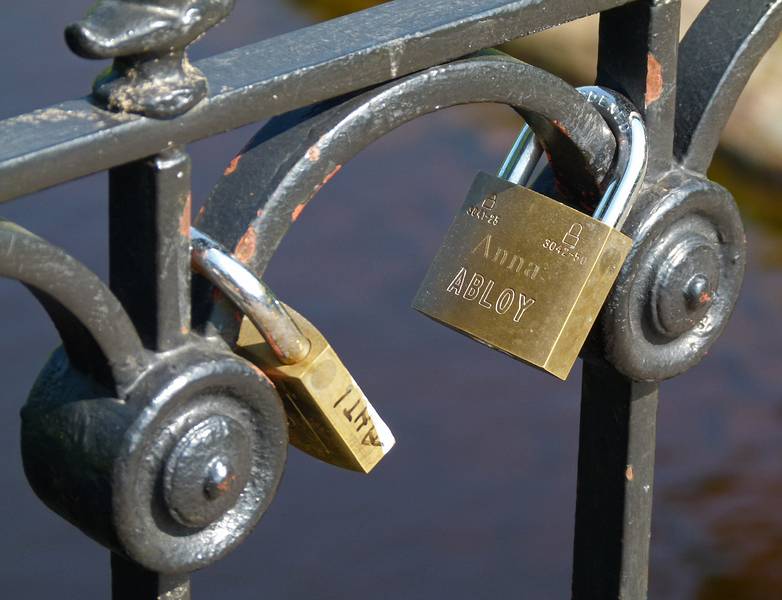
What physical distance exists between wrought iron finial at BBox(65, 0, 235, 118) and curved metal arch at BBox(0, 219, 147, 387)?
0.28ft

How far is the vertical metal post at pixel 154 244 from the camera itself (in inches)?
31.7

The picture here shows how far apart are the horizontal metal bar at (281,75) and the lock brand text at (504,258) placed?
18 cm

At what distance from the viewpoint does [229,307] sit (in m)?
0.90

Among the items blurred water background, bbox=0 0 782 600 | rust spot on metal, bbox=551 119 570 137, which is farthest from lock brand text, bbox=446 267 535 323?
blurred water background, bbox=0 0 782 600

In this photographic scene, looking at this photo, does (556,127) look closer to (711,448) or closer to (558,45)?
(711,448)

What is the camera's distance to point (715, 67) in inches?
45.6

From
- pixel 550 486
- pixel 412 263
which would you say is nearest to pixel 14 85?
pixel 412 263

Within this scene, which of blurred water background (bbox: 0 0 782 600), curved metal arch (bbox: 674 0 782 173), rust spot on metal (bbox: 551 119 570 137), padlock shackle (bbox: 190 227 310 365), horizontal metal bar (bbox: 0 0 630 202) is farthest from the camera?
blurred water background (bbox: 0 0 782 600)

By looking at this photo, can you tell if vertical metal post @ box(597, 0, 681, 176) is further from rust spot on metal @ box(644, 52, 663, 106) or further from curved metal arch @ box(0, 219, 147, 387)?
curved metal arch @ box(0, 219, 147, 387)

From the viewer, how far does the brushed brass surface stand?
96cm

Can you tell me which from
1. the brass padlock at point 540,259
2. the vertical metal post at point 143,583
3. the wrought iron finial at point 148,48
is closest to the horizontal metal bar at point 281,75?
the wrought iron finial at point 148,48

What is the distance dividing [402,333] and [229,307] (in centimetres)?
190

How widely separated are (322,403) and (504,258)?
0.69 feet

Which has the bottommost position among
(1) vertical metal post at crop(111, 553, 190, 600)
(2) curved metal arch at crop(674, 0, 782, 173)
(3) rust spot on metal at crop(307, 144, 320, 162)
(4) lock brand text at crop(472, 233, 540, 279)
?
(1) vertical metal post at crop(111, 553, 190, 600)
